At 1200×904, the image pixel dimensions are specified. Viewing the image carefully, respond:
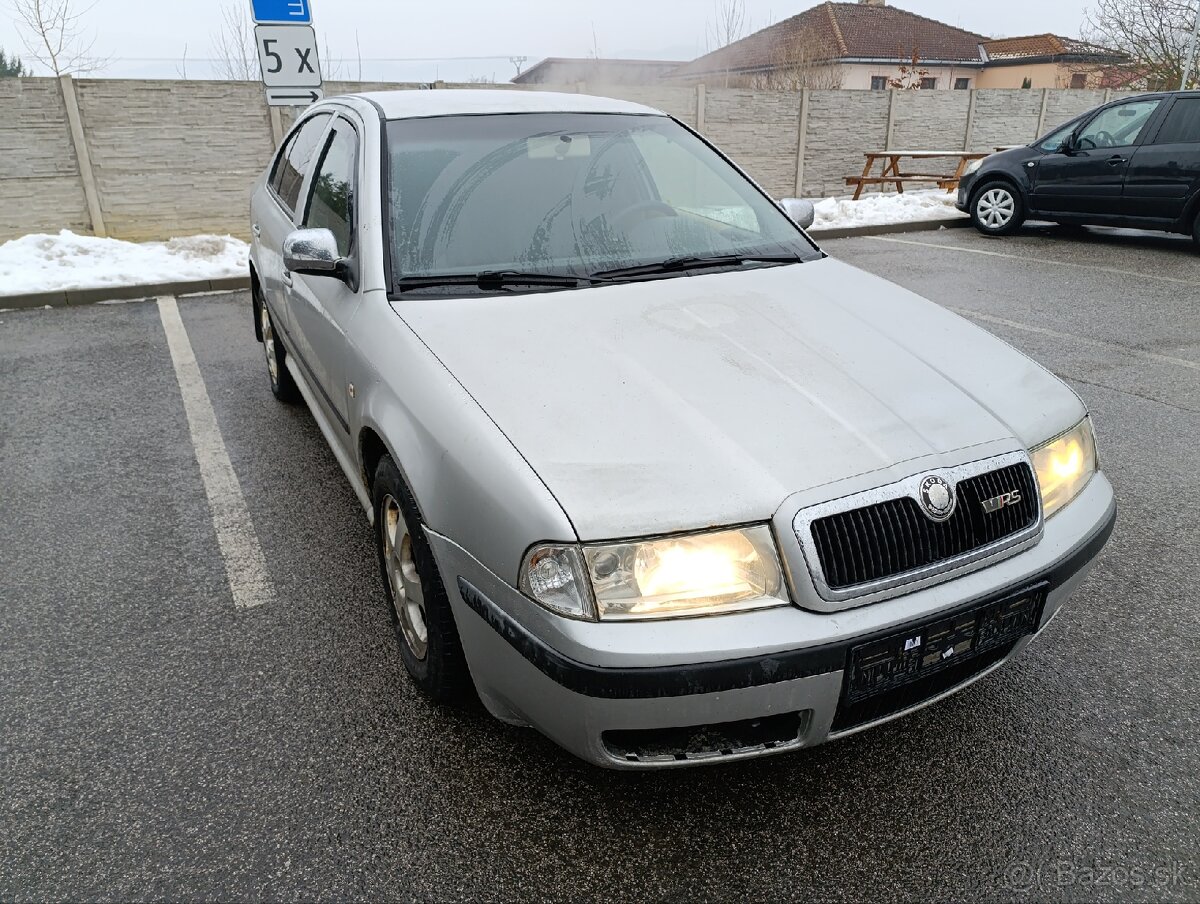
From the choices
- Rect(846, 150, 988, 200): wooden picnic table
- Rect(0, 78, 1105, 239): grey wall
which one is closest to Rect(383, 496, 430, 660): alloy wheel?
Rect(0, 78, 1105, 239): grey wall

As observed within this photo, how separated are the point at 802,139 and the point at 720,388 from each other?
43.3ft

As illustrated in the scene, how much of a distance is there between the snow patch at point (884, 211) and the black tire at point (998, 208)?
0.89m

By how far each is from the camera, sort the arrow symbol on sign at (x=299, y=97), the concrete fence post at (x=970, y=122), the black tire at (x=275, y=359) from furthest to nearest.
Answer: the concrete fence post at (x=970, y=122) → the arrow symbol on sign at (x=299, y=97) → the black tire at (x=275, y=359)

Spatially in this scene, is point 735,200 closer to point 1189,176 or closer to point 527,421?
point 527,421

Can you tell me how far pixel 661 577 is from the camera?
5.72 ft

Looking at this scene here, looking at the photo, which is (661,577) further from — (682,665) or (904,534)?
(904,534)

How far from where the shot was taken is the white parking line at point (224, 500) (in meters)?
3.08

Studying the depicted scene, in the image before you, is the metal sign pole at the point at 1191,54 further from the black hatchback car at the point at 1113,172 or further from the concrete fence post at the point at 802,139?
the black hatchback car at the point at 1113,172

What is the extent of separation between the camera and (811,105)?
13969mm

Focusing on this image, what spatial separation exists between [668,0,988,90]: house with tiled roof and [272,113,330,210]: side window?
97.9 ft

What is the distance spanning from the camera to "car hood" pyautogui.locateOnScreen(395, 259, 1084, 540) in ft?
5.90

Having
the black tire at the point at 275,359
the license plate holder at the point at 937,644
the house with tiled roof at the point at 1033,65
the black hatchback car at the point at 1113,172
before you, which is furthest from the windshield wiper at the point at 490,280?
the house with tiled roof at the point at 1033,65

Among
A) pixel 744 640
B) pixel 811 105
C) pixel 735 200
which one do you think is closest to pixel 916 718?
pixel 744 640

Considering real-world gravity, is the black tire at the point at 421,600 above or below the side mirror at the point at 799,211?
below
